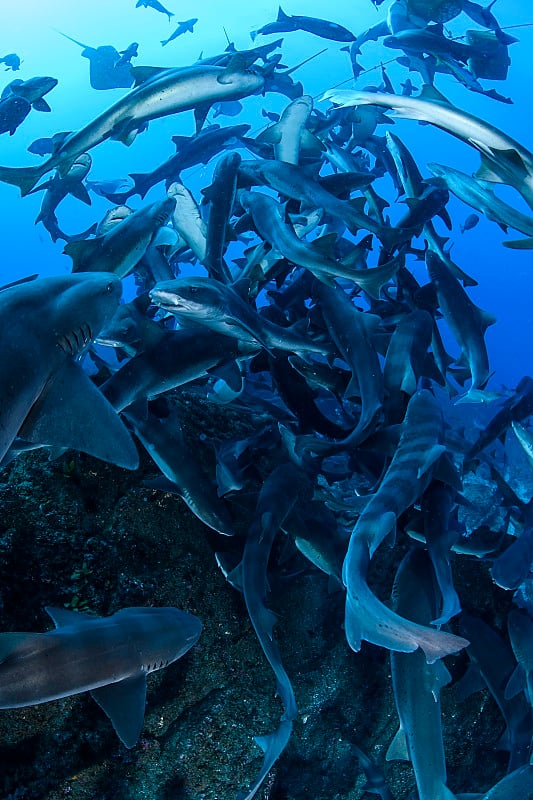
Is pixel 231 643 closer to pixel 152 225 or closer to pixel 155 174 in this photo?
pixel 152 225

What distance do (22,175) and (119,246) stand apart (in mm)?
1909

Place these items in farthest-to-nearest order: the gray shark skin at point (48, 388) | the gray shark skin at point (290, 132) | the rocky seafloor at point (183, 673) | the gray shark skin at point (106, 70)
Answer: the gray shark skin at point (106, 70), the gray shark skin at point (290, 132), the rocky seafloor at point (183, 673), the gray shark skin at point (48, 388)

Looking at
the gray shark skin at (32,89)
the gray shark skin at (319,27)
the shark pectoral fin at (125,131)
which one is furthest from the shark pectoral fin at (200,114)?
the gray shark skin at (319,27)

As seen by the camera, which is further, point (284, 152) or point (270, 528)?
point (284, 152)

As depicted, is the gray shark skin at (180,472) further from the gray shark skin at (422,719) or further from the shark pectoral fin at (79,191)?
the shark pectoral fin at (79,191)

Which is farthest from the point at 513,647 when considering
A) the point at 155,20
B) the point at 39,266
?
the point at 39,266

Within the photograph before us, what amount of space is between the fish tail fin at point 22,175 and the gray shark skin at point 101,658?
427cm

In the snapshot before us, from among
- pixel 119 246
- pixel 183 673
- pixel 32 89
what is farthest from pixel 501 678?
pixel 32 89

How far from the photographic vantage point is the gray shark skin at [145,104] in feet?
15.9

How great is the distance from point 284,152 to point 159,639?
4634mm

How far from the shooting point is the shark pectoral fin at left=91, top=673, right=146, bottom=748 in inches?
102

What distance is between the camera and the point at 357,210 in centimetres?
431

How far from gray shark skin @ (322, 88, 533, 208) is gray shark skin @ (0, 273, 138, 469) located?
108 inches

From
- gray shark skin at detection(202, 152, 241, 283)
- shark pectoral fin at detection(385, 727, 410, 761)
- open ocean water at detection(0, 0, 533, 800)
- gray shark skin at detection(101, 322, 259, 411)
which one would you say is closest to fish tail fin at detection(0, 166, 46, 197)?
open ocean water at detection(0, 0, 533, 800)
